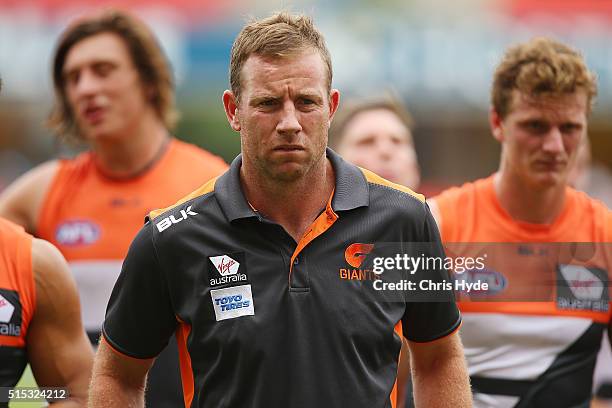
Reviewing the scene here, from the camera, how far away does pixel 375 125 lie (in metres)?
5.78

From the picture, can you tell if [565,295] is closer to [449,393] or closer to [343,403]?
[449,393]

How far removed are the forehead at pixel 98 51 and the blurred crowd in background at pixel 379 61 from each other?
8859 mm

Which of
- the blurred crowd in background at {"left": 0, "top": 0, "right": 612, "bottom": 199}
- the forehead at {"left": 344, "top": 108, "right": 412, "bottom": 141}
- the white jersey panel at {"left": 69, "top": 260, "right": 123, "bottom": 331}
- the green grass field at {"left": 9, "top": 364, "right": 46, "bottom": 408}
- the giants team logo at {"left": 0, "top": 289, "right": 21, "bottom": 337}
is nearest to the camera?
the giants team logo at {"left": 0, "top": 289, "right": 21, "bottom": 337}

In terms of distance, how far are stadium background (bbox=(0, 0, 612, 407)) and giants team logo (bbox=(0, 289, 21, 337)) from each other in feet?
36.8

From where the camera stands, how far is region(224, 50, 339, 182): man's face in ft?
10.6

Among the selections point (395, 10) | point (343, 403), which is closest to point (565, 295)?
point (343, 403)

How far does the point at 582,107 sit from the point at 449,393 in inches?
65.8

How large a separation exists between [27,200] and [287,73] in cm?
260

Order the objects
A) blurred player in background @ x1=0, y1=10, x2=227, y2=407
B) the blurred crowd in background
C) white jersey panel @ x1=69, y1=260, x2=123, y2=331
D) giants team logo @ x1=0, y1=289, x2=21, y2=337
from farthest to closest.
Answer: the blurred crowd in background, blurred player in background @ x1=0, y1=10, x2=227, y2=407, white jersey panel @ x1=69, y1=260, x2=123, y2=331, giants team logo @ x1=0, y1=289, x2=21, y2=337

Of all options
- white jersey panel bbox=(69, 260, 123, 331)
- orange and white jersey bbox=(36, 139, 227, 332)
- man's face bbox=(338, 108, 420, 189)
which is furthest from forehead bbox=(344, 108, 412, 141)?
white jersey panel bbox=(69, 260, 123, 331)

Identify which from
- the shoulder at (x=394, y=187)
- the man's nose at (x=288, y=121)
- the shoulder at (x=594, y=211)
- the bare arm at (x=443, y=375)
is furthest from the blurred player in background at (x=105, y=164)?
the man's nose at (x=288, y=121)

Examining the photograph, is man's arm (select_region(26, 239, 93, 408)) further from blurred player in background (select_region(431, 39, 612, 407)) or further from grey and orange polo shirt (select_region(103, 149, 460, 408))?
blurred player in background (select_region(431, 39, 612, 407))

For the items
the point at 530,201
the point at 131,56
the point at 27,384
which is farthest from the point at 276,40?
the point at 131,56

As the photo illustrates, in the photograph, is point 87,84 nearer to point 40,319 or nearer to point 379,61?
point 40,319
